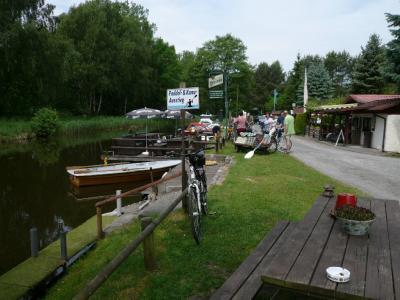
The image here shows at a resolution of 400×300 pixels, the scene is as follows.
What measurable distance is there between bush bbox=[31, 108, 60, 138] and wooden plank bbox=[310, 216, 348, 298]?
3547 centimetres

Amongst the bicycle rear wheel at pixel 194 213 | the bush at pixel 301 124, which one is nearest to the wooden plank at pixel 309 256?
the bicycle rear wheel at pixel 194 213

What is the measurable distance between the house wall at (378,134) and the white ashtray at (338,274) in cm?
1888

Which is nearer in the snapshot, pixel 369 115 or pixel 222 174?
pixel 222 174

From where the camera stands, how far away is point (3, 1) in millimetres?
32875

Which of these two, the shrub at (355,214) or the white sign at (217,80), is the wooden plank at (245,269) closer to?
the shrub at (355,214)

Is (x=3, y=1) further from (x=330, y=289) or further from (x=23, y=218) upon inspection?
(x=330, y=289)

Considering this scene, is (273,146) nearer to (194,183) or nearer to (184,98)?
(184,98)

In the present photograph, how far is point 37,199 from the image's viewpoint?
13.7m

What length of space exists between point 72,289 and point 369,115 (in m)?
20.1

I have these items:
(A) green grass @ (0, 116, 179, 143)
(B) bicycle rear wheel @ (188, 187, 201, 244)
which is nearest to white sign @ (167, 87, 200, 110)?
(B) bicycle rear wheel @ (188, 187, 201, 244)

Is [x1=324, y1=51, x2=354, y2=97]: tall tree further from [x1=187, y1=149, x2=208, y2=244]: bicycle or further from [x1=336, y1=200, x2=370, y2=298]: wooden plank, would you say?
[x1=336, y1=200, x2=370, y2=298]: wooden plank

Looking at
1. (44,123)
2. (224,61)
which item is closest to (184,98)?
(44,123)

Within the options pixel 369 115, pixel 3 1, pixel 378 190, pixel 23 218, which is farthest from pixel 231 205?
pixel 3 1

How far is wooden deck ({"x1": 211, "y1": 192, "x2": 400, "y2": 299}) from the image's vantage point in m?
2.37
